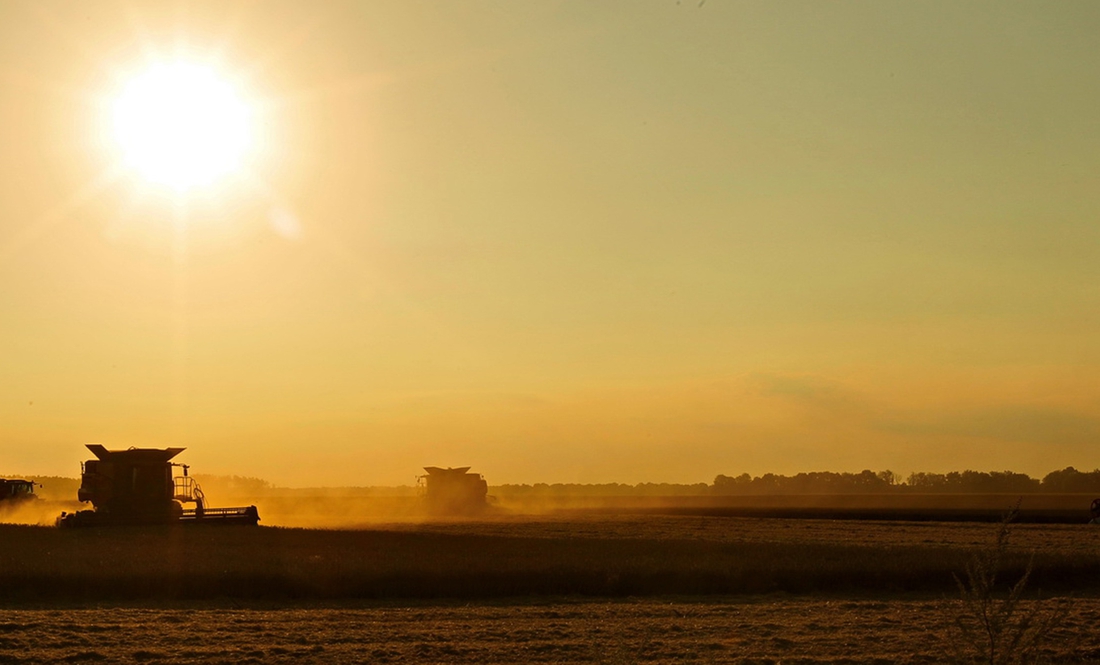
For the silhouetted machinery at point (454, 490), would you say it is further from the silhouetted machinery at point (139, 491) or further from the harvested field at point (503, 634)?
the harvested field at point (503, 634)

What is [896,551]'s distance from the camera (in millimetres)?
32000

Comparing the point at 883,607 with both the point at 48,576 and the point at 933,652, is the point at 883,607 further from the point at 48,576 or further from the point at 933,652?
the point at 48,576

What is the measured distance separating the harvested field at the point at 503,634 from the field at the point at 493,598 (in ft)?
0.17

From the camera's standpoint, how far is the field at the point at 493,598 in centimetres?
1742

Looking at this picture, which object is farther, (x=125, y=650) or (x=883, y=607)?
(x=883, y=607)

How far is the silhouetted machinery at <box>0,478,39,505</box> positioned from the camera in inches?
2472

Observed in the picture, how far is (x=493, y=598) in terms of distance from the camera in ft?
81.0

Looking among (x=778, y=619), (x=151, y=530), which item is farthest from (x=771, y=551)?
(x=151, y=530)

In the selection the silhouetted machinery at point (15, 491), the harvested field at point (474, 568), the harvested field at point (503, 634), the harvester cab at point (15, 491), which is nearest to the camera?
the harvested field at point (503, 634)

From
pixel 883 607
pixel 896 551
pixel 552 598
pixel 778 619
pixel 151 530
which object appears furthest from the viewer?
pixel 151 530

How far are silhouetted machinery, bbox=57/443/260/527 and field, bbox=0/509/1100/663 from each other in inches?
355

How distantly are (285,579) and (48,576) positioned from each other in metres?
5.23

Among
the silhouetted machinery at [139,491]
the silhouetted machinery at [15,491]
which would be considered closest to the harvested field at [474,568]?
the silhouetted machinery at [139,491]

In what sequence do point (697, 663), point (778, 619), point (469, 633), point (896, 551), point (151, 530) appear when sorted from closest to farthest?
point (697, 663) → point (469, 633) → point (778, 619) → point (896, 551) → point (151, 530)
